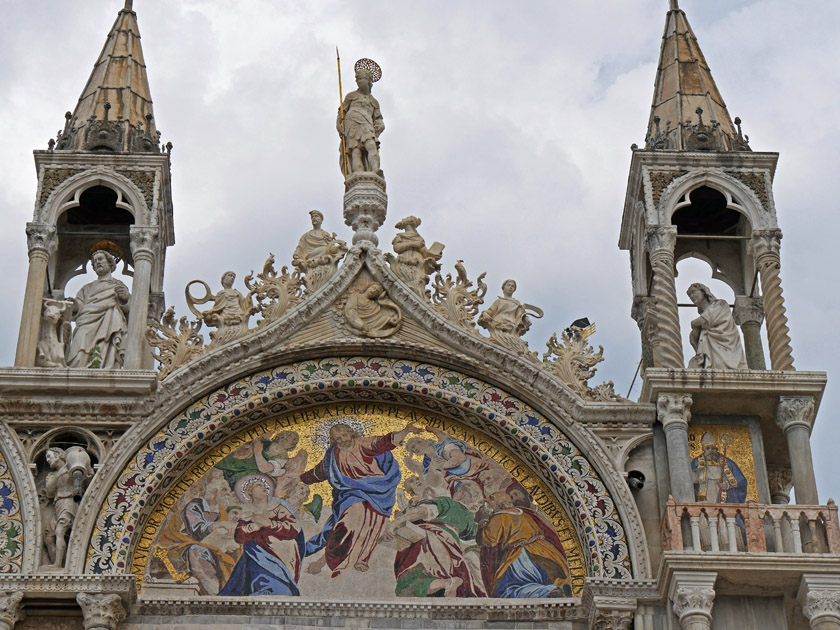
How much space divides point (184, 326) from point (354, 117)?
298 centimetres

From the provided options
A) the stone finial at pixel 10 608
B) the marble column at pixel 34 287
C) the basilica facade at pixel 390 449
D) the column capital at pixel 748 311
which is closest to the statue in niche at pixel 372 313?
the basilica facade at pixel 390 449

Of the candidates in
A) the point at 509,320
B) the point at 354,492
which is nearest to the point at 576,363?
the point at 509,320

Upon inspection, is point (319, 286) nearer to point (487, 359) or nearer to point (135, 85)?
point (487, 359)

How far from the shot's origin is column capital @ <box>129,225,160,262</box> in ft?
59.2

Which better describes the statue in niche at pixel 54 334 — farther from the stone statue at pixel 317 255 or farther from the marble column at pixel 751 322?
the marble column at pixel 751 322

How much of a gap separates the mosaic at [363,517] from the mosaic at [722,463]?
1.24m

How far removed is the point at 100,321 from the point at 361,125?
329 cm

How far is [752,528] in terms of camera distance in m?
15.7

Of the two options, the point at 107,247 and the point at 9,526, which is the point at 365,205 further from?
the point at 9,526

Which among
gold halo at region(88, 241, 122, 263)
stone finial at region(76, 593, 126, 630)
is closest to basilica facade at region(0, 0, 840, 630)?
stone finial at region(76, 593, 126, 630)

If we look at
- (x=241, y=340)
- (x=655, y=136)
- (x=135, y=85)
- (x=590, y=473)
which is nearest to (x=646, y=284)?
(x=655, y=136)

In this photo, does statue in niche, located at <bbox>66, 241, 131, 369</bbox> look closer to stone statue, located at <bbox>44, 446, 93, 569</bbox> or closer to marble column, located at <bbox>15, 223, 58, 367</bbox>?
marble column, located at <bbox>15, 223, 58, 367</bbox>

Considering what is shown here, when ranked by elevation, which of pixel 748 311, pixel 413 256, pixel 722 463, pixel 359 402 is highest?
pixel 413 256

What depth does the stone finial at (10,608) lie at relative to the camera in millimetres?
15633
